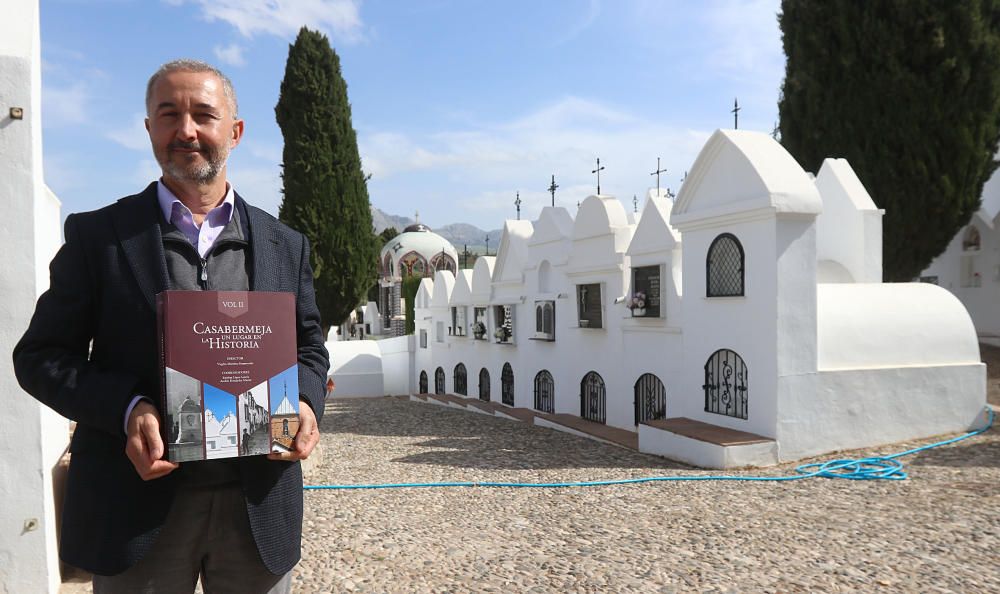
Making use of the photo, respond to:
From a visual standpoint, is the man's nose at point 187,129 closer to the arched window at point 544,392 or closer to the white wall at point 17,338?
the white wall at point 17,338

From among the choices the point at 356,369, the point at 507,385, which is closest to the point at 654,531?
the point at 507,385

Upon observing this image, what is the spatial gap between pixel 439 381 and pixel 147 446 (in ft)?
61.5

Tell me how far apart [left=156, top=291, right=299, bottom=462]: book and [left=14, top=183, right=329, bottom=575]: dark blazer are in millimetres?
162

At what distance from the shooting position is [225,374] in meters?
1.77

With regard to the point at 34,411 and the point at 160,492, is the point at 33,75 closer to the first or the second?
the point at 34,411

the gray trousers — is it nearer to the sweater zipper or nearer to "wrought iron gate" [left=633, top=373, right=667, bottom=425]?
the sweater zipper

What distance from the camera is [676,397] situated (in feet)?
32.4

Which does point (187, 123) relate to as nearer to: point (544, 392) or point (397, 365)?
point (544, 392)

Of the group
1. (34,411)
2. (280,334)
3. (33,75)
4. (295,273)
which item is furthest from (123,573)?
(33,75)

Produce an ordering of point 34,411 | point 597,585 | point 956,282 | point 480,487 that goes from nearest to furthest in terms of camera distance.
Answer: point 34,411, point 597,585, point 480,487, point 956,282

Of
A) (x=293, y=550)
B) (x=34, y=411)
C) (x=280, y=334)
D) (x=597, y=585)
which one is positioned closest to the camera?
(x=280, y=334)

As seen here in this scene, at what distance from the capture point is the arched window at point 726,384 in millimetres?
8336

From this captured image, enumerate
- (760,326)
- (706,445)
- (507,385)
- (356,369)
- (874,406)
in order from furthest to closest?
(356,369) < (507,385) < (874,406) < (760,326) < (706,445)

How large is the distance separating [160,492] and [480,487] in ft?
18.0
